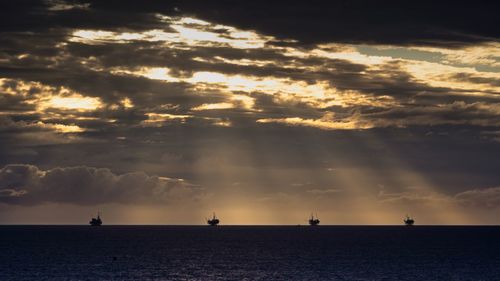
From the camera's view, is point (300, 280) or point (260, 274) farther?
point (260, 274)

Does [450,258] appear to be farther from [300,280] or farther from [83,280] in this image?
[83,280]

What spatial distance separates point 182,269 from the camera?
149 metres

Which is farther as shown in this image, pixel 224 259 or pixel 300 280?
pixel 224 259

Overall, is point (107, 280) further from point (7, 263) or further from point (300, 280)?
point (7, 263)

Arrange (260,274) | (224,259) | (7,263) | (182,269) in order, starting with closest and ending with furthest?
(260,274) → (182,269) → (7,263) → (224,259)

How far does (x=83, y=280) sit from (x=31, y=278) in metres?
10.0

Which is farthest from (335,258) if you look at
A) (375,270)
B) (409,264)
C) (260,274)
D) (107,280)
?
(107,280)

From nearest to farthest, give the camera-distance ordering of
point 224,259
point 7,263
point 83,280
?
1. point 83,280
2. point 7,263
3. point 224,259

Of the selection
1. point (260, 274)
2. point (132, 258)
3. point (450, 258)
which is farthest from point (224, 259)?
point (450, 258)

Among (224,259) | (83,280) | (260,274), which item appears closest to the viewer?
(83,280)

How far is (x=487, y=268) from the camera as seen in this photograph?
503ft

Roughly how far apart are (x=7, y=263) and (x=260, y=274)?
59.4 meters

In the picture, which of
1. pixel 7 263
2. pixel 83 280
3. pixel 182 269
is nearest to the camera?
pixel 83 280

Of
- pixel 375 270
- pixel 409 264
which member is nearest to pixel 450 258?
pixel 409 264
